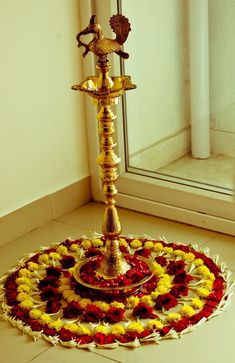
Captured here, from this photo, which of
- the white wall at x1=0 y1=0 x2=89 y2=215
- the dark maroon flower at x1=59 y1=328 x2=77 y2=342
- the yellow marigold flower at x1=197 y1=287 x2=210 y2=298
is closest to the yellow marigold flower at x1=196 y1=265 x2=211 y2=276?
the yellow marigold flower at x1=197 y1=287 x2=210 y2=298

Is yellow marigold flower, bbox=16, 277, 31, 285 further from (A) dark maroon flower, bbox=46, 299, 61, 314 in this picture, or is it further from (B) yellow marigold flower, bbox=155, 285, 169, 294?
(B) yellow marigold flower, bbox=155, 285, 169, 294

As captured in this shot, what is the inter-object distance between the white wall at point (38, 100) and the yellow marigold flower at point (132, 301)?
71cm

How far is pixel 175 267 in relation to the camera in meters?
2.77

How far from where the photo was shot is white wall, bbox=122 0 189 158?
9.99 feet

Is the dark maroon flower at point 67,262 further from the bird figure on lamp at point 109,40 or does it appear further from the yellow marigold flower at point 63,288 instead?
the bird figure on lamp at point 109,40

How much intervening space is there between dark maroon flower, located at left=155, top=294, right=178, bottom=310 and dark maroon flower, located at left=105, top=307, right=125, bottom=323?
12 centimetres

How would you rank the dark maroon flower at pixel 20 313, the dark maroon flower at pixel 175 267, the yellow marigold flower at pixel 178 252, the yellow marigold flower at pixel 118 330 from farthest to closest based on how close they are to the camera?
the yellow marigold flower at pixel 178 252 < the dark maroon flower at pixel 175 267 < the dark maroon flower at pixel 20 313 < the yellow marigold flower at pixel 118 330

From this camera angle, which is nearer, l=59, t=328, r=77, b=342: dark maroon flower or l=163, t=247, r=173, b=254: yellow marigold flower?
l=59, t=328, r=77, b=342: dark maroon flower

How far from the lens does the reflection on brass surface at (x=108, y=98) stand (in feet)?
7.89

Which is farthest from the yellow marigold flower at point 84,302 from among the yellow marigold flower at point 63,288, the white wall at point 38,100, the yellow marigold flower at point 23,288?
the white wall at point 38,100

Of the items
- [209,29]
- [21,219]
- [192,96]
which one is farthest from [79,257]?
[209,29]

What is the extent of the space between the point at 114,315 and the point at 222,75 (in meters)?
1.03

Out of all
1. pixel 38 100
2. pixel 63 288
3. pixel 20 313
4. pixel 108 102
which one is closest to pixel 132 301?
pixel 63 288

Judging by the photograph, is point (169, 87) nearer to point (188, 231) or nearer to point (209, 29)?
point (209, 29)
